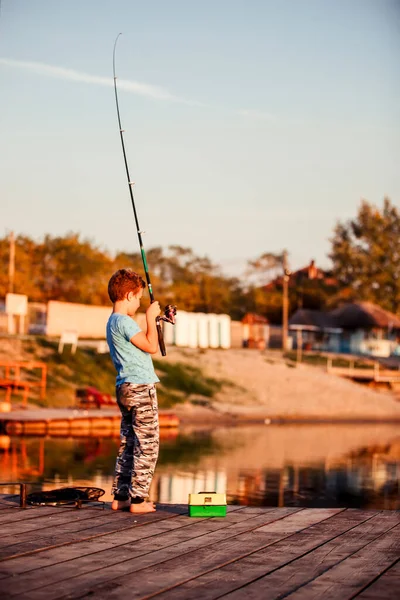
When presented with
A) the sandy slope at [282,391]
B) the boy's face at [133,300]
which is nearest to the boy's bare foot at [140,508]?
the boy's face at [133,300]

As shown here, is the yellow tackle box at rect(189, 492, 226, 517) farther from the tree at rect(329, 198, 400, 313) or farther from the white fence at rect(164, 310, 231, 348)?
the tree at rect(329, 198, 400, 313)

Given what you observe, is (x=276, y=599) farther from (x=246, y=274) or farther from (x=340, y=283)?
(x=246, y=274)

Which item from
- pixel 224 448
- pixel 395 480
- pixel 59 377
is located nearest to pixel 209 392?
pixel 59 377

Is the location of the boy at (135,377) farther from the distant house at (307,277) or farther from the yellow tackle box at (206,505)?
the distant house at (307,277)

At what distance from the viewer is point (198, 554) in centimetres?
589

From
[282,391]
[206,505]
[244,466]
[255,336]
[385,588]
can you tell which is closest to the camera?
[385,588]

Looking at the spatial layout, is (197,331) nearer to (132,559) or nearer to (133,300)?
(133,300)

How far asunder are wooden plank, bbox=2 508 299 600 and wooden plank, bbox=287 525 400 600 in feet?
2.23

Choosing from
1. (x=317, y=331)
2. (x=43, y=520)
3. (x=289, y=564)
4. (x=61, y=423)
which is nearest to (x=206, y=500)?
(x=43, y=520)

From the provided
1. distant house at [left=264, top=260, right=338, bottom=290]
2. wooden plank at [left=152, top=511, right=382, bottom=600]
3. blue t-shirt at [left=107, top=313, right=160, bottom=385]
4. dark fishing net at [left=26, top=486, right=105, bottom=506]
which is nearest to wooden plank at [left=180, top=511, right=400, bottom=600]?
wooden plank at [left=152, top=511, right=382, bottom=600]

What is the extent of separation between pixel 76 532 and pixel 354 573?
193cm

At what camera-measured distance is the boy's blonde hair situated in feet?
24.6

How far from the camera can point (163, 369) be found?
39531mm

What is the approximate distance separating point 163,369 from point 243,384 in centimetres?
291
